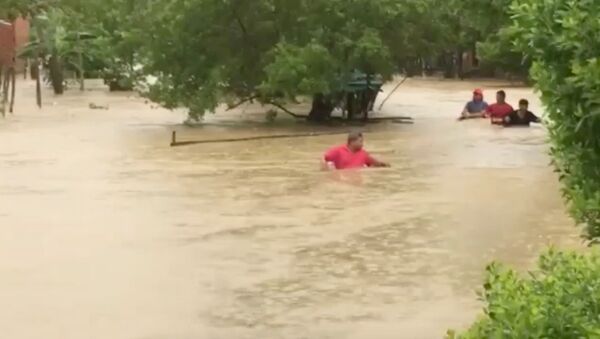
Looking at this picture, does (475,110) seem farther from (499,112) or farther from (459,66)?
(459,66)

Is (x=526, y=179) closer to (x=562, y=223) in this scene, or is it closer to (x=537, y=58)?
(x=562, y=223)

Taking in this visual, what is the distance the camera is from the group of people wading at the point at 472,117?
56.3 feet

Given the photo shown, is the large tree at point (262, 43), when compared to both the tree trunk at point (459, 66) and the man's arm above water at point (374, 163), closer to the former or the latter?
the man's arm above water at point (374, 163)

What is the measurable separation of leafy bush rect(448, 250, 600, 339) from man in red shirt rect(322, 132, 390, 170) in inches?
515

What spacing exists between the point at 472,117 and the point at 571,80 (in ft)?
80.6

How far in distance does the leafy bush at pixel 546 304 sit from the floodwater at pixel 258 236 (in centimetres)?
376

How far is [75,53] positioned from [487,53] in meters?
16.5

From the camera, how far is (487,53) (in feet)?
114

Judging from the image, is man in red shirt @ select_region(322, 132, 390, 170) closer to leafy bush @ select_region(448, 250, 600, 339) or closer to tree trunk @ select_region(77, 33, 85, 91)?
leafy bush @ select_region(448, 250, 600, 339)

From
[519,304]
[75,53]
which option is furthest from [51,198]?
[75,53]

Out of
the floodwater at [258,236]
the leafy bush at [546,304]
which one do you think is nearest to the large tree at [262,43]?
the floodwater at [258,236]

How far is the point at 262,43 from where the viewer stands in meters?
26.3

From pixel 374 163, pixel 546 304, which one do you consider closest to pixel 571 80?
pixel 546 304

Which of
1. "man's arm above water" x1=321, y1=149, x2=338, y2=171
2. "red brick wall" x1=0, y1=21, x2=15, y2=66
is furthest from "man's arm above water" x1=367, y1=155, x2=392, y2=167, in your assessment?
"red brick wall" x1=0, y1=21, x2=15, y2=66
